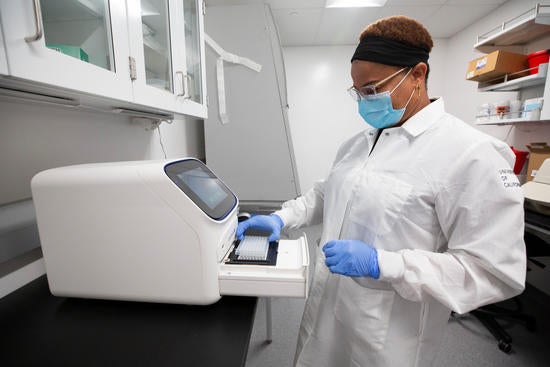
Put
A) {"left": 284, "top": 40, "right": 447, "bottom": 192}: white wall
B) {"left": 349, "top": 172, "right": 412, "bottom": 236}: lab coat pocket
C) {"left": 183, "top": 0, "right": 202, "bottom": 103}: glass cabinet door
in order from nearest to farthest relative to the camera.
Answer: {"left": 349, "top": 172, "right": 412, "bottom": 236}: lab coat pocket
{"left": 183, "top": 0, "right": 202, "bottom": 103}: glass cabinet door
{"left": 284, "top": 40, "right": 447, "bottom": 192}: white wall

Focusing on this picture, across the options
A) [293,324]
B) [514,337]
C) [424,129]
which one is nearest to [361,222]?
[424,129]

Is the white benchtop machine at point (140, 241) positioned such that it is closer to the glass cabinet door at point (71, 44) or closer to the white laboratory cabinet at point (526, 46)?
the glass cabinet door at point (71, 44)

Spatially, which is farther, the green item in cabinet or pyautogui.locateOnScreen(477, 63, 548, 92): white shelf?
pyautogui.locateOnScreen(477, 63, 548, 92): white shelf

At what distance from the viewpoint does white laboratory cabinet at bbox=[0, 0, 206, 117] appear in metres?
0.48

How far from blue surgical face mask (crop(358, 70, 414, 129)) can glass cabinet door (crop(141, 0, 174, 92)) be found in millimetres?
759

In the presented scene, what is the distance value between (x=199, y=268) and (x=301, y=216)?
56 cm

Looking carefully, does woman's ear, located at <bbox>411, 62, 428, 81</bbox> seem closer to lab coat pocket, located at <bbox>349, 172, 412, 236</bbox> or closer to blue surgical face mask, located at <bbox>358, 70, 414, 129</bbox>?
blue surgical face mask, located at <bbox>358, 70, 414, 129</bbox>

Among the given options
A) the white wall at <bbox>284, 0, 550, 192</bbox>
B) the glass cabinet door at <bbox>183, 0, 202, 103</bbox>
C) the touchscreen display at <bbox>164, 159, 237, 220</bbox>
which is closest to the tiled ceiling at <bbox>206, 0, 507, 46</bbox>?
the white wall at <bbox>284, 0, 550, 192</bbox>

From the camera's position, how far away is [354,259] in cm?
69

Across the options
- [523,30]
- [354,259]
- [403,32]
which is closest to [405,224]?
[354,259]

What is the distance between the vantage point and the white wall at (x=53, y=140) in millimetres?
799

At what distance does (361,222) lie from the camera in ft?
2.56

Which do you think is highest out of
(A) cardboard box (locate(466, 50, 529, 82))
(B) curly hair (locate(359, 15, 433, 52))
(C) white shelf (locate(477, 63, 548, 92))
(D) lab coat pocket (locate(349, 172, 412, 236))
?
(A) cardboard box (locate(466, 50, 529, 82))

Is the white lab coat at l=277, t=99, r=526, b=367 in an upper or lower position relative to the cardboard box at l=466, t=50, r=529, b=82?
lower
